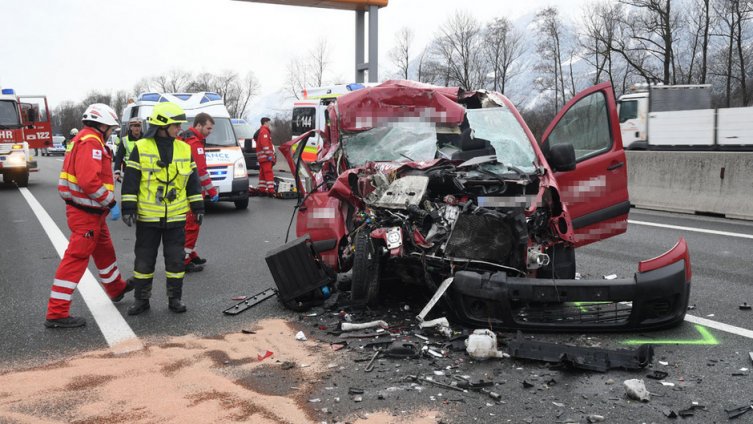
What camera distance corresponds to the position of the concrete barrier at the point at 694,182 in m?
10.8

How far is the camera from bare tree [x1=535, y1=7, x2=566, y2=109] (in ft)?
165

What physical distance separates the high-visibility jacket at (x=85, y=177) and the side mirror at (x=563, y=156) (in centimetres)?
380

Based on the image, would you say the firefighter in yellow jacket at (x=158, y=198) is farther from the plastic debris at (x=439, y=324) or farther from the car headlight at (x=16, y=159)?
the car headlight at (x=16, y=159)

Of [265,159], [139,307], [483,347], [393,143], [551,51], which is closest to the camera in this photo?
[483,347]

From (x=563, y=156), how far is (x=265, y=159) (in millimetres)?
10453

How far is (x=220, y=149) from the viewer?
12.8 metres

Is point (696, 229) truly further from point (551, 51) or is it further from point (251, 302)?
point (551, 51)

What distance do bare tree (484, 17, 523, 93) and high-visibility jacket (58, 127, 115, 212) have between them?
49.2 metres

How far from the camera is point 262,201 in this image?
1473 centimetres

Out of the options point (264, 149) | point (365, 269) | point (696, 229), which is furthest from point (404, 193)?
point (264, 149)

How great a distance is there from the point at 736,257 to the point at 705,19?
38027mm

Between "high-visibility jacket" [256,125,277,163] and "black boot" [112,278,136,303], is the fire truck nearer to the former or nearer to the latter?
"high-visibility jacket" [256,125,277,163]

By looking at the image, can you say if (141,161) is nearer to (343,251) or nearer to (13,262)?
(343,251)

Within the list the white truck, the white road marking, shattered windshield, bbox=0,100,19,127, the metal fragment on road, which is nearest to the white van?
shattered windshield, bbox=0,100,19,127
